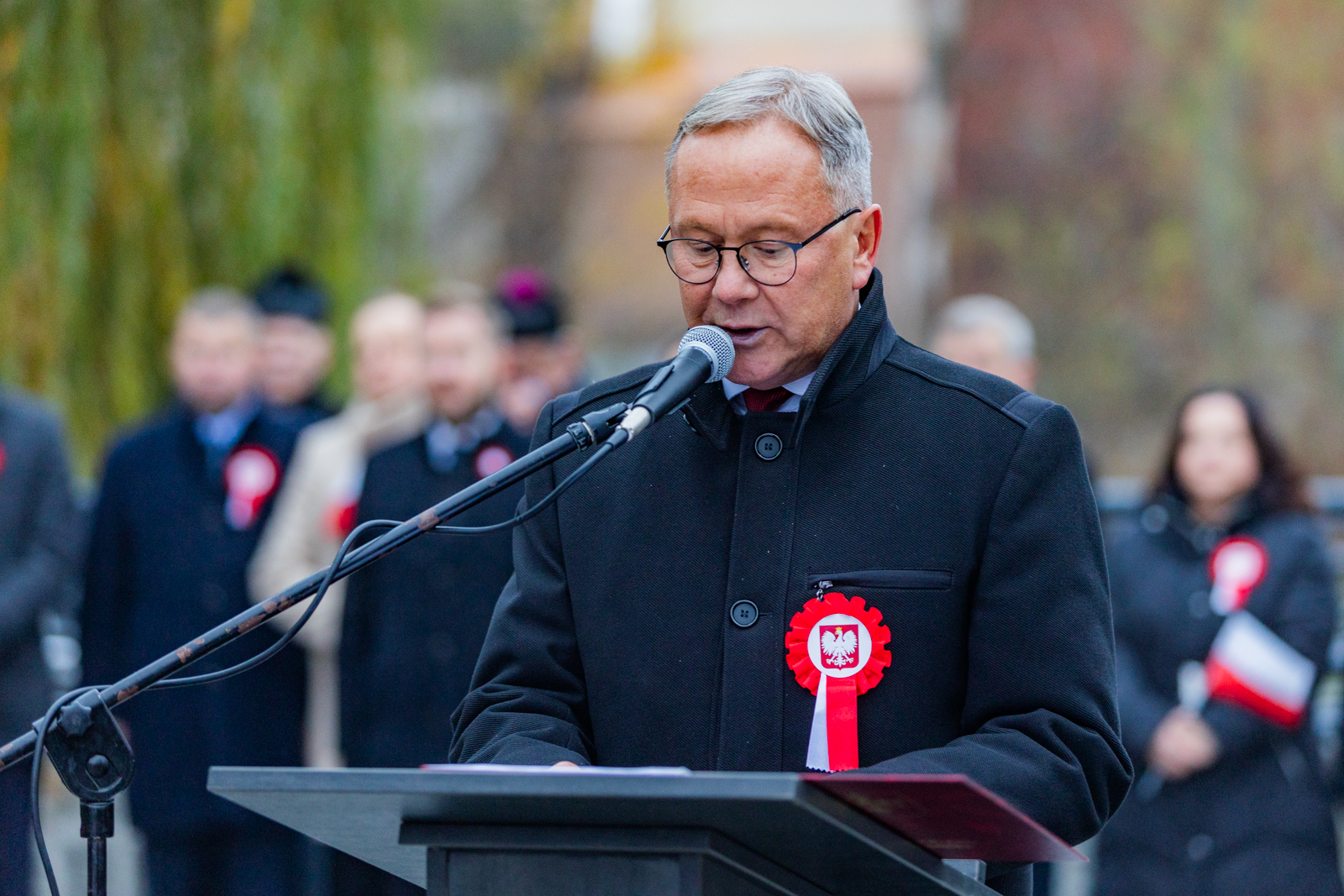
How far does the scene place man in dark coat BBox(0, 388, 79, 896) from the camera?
501 cm

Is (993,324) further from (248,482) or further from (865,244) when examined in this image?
(865,244)

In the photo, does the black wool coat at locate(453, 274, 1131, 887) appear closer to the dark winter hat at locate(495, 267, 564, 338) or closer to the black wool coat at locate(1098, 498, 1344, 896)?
the black wool coat at locate(1098, 498, 1344, 896)

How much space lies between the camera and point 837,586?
236cm

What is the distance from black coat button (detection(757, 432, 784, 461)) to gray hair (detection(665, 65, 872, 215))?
0.32 meters

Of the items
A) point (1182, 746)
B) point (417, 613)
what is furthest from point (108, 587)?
point (1182, 746)

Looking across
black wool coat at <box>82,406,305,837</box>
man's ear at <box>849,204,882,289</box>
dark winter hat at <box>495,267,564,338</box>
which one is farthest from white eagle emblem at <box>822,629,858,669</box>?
dark winter hat at <box>495,267,564,338</box>

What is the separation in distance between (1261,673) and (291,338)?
12.2ft

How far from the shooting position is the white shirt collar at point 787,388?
2494 millimetres

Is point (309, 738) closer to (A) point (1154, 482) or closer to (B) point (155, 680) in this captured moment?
(A) point (1154, 482)

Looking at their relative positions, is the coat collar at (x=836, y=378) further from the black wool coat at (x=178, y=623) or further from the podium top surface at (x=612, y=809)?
the black wool coat at (x=178, y=623)

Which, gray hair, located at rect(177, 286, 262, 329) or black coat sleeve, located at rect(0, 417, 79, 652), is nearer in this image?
black coat sleeve, located at rect(0, 417, 79, 652)

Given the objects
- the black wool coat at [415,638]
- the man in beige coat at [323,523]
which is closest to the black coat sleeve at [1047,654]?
the black wool coat at [415,638]

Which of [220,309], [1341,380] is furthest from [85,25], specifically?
[1341,380]

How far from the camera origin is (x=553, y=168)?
25.9m
